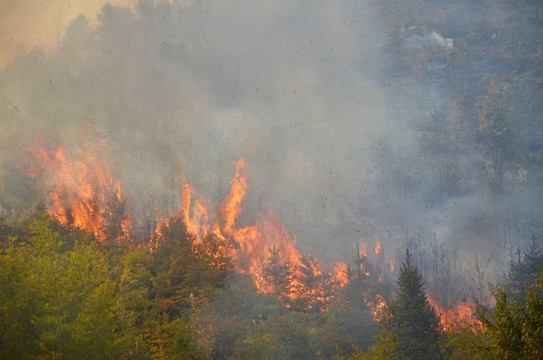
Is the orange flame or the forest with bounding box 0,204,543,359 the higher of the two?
the orange flame

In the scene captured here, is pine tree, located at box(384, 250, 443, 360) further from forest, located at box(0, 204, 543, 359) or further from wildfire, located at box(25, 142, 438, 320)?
wildfire, located at box(25, 142, 438, 320)

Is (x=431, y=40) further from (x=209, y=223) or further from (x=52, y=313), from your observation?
(x=52, y=313)

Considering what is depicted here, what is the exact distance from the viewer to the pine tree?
41844 mm

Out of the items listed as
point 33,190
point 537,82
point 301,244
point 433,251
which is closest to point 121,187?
point 33,190

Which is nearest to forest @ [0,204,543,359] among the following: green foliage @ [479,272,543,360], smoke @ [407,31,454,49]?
green foliage @ [479,272,543,360]

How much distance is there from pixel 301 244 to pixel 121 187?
43.6 meters

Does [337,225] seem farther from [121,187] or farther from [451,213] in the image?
[121,187]

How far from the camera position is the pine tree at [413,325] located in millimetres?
41844

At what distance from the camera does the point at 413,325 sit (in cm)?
4259

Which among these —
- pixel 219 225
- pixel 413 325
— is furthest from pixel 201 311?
pixel 219 225

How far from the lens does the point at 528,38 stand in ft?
478

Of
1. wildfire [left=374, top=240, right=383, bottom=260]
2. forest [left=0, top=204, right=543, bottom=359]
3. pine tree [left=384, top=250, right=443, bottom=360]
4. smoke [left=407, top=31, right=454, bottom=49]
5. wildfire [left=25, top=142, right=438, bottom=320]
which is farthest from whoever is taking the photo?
smoke [left=407, top=31, right=454, bottom=49]

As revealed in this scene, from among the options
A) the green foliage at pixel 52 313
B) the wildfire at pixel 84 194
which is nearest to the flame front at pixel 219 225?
the wildfire at pixel 84 194

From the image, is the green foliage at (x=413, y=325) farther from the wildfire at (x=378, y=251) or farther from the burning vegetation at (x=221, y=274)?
the wildfire at (x=378, y=251)
